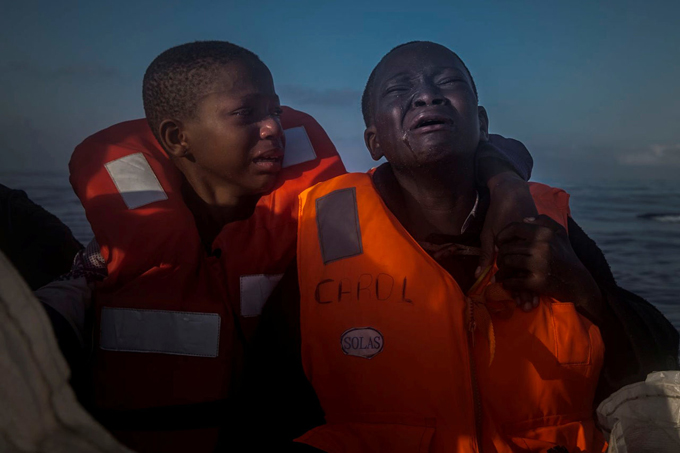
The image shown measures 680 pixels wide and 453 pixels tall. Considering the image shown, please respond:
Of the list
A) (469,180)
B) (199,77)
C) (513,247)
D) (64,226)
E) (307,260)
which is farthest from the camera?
(64,226)

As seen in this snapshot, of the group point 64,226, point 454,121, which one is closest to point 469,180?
point 454,121

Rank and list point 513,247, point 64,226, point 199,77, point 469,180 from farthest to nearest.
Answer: point 64,226, point 199,77, point 469,180, point 513,247

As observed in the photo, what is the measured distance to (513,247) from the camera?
1.48 meters

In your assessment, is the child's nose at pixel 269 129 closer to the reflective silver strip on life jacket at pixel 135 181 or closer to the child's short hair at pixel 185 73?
the child's short hair at pixel 185 73

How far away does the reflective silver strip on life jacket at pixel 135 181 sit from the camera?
197cm

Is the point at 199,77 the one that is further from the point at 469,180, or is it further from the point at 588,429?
the point at 588,429

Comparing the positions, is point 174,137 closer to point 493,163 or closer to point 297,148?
point 297,148

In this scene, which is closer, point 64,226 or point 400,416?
point 400,416

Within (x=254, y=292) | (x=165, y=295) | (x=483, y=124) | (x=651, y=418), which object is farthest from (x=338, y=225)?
(x=651, y=418)

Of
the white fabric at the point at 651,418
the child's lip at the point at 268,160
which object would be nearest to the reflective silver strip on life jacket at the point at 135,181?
the child's lip at the point at 268,160

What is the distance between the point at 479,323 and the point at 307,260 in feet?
1.82

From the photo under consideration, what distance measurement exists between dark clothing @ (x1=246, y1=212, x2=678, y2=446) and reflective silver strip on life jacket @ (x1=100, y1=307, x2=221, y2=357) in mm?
162

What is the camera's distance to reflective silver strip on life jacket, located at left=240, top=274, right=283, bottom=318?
188 centimetres

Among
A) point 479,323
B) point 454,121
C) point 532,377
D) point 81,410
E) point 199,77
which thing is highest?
point 199,77
